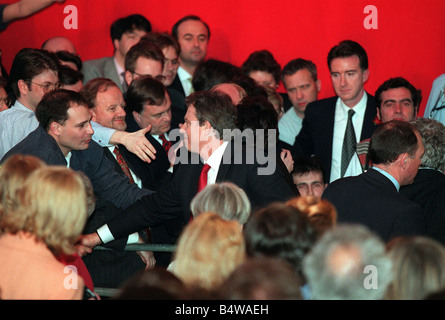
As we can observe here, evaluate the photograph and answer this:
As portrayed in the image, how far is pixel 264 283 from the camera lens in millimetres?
1948

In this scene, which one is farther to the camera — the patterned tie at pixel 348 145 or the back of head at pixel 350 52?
the back of head at pixel 350 52

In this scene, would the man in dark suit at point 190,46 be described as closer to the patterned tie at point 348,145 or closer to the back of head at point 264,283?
the patterned tie at point 348,145

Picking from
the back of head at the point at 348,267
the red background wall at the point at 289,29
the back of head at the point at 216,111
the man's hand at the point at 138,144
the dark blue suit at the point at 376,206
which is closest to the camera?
the back of head at the point at 348,267

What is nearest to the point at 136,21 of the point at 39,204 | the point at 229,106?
the point at 229,106

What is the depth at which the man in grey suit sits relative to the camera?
6.23 metres

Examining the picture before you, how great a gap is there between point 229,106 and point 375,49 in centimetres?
292

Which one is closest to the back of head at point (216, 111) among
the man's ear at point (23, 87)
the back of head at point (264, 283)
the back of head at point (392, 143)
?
the back of head at point (392, 143)

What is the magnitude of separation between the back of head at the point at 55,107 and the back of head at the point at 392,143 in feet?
5.95

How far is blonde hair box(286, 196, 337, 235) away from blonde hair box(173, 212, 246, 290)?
1.11ft

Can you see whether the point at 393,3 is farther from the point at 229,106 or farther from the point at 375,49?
the point at 229,106

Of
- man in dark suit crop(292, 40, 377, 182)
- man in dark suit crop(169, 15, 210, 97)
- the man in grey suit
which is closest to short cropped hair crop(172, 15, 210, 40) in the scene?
man in dark suit crop(169, 15, 210, 97)

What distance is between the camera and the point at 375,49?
6.39m

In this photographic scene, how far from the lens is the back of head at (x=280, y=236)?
236cm
